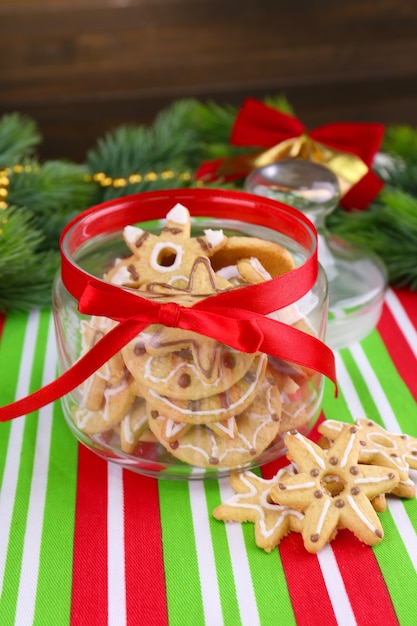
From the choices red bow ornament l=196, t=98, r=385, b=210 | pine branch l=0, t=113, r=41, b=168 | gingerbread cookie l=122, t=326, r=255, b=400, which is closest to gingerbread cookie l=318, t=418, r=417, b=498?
gingerbread cookie l=122, t=326, r=255, b=400

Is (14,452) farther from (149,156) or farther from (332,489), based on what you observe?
(149,156)

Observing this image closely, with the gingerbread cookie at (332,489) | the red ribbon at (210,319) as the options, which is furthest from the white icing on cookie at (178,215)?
the gingerbread cookie at (332,489)

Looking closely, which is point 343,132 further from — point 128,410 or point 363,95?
point 363,95

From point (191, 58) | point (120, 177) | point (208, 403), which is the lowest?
point (191, 58)

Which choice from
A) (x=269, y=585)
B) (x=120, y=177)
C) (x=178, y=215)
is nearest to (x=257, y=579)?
(x=269, y=585)

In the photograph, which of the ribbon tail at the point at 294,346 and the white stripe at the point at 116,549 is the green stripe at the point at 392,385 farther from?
the white stripe at the point at 116,549

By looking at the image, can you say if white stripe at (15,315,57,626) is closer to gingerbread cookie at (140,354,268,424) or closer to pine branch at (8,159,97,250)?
gingerbread cookie at (140,354,268,424)
